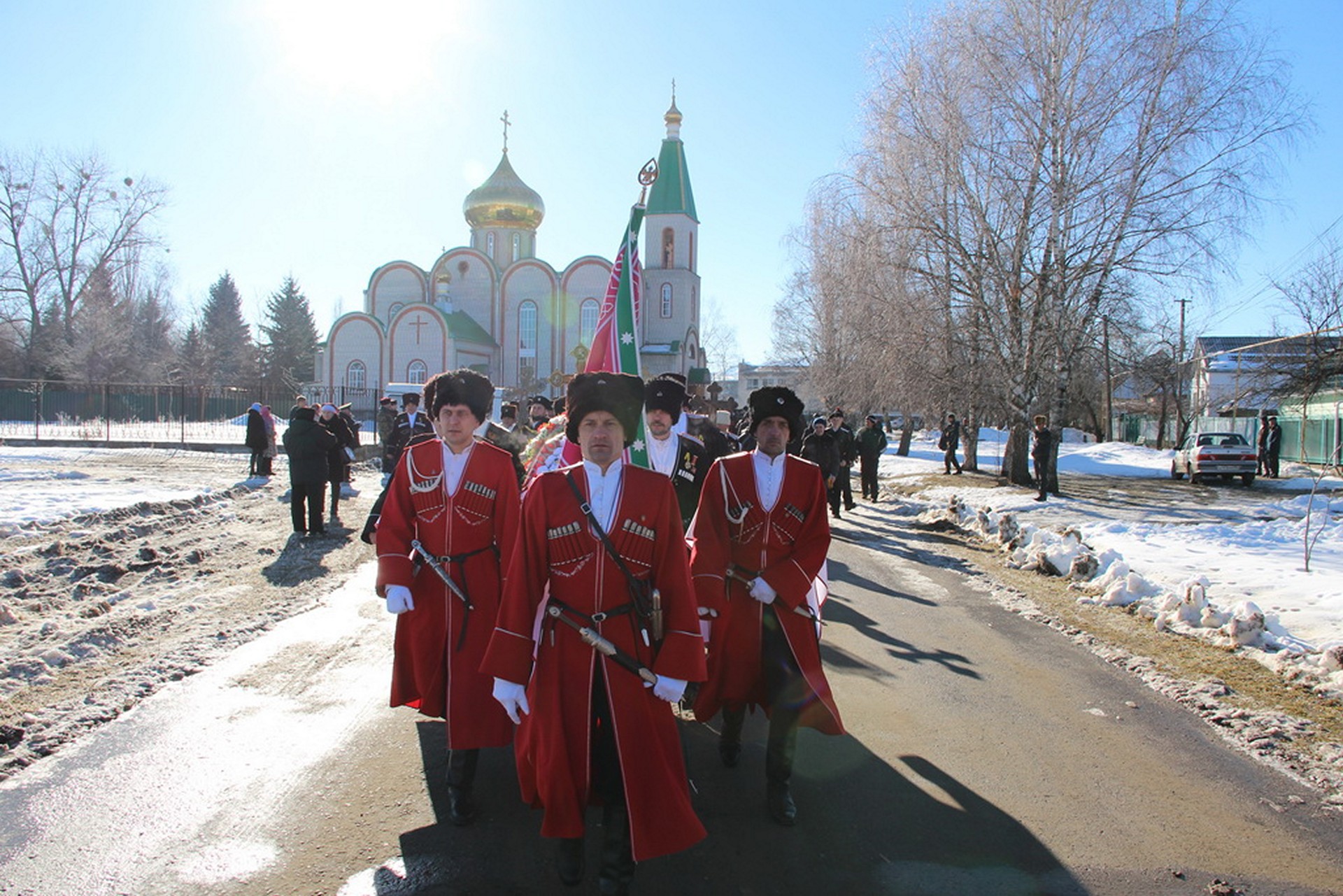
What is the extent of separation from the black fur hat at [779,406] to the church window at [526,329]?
1746 inches

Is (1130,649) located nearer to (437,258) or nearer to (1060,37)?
(1060,37)

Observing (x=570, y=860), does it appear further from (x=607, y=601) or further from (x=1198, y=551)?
(x=1198, y=551)

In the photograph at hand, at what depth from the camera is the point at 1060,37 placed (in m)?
15.8

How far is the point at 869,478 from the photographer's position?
58.3ft

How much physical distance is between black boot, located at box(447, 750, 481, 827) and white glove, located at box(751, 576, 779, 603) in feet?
4.82

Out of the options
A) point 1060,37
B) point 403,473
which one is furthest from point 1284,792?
point 1060,37

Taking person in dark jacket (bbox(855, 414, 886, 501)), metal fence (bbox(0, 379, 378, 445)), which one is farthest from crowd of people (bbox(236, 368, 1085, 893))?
metal fence (bbox(0, 379, 378, 445))

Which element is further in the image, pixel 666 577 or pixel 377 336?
pixel 377 336

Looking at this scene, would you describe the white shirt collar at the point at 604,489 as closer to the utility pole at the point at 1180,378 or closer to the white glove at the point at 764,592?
the white glove at the point at 764,592

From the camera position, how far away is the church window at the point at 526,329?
47594 mm

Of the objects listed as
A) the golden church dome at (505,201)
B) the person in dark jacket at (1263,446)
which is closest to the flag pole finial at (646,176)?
the person in dark jacket at (1263,446)

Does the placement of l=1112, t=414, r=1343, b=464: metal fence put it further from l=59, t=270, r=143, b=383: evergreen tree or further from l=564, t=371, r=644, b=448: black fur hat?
l=59, t=270, r=143, b=383: evergreen tree

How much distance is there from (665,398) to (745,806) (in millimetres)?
2413

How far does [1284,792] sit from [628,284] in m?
4.78
